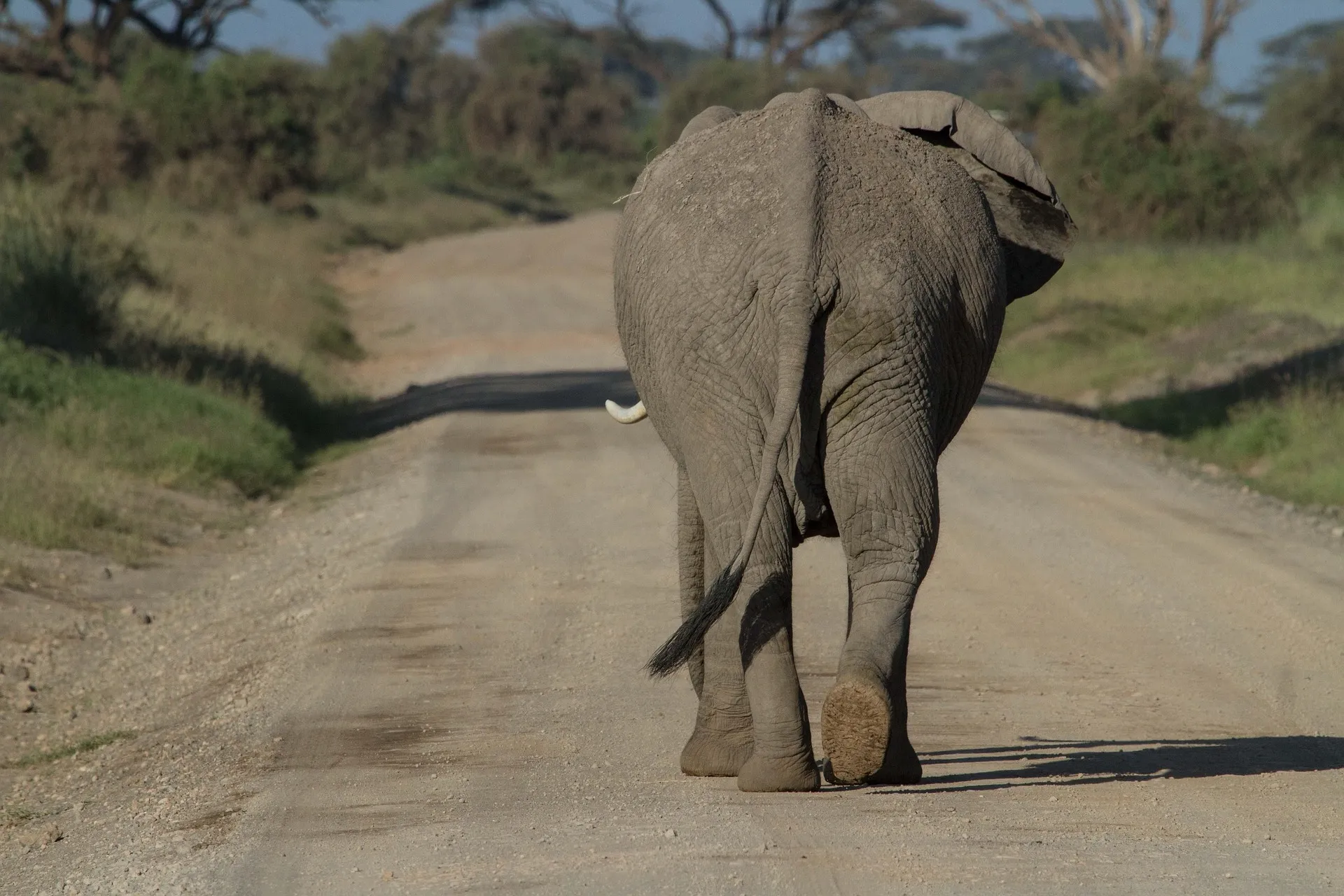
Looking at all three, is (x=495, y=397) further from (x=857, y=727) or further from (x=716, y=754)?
(x=857, y=727)

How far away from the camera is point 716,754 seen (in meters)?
5.52

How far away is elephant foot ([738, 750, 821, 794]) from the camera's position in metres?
5.08

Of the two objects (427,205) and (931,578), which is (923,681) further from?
(427,205)

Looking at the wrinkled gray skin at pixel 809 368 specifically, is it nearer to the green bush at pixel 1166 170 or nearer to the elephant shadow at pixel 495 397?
the elephant shadow at pixel 495 397

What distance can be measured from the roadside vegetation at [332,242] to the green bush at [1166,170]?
0.05 meters

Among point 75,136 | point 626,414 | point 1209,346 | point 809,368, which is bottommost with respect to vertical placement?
point 1209,346

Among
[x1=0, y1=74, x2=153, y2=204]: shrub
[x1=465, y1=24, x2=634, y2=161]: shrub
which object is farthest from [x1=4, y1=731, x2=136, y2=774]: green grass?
[x1=465, y1=24, x2=634, y2=161]: shrub

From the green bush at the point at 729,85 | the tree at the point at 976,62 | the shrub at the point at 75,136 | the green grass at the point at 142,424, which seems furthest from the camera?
the tree at the point at 976,62

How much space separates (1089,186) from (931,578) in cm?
2265

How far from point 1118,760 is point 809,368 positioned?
214 centimetres

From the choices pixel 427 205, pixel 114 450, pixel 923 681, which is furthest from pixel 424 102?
pixel 923 681

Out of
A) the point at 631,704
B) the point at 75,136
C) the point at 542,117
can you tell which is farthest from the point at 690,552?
the point at 542,117

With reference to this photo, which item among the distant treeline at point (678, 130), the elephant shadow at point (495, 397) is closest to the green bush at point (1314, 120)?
the distant treeline at point (678, 130)

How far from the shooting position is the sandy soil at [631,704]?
15.4 feet
